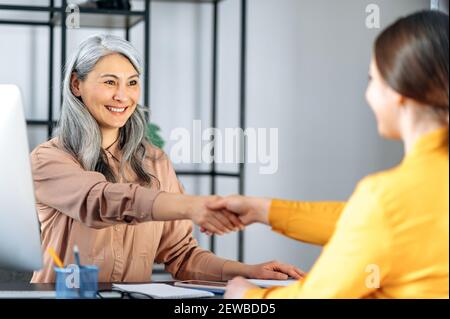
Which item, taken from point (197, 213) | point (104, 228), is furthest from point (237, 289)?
point (104, 228)

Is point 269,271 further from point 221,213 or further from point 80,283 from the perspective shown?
point 80,283

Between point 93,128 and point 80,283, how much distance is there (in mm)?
781

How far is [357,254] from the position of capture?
52.5 inches

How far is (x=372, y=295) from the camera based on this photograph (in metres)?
1.49

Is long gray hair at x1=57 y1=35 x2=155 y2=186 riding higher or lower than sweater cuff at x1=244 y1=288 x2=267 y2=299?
higher

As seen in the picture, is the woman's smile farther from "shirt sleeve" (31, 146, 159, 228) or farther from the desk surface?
the desk surface

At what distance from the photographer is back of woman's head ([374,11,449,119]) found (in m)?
1.37

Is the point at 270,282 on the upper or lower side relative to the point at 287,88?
lower

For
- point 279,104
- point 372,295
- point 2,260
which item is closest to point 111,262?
point 2,260

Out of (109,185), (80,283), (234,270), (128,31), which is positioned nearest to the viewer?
(80,283)

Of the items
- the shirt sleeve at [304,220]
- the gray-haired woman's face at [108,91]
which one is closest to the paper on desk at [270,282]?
the shirt sleeve at [304,220]

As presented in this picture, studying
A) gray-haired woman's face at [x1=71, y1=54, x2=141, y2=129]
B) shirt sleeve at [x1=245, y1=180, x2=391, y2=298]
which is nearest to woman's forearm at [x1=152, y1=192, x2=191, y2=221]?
gray-haired woman's face at [x1=71, y1=54, x2=141, y2=129]

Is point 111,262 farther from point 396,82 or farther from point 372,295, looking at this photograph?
point 396,82

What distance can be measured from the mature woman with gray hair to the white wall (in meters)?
2.13
